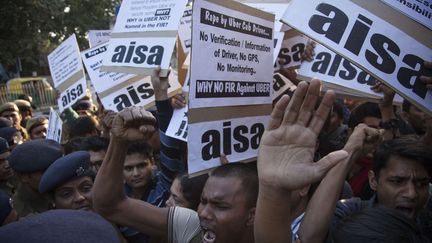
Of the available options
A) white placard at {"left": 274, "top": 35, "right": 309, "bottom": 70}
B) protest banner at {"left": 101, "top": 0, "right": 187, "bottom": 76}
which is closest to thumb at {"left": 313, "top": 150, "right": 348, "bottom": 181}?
protest banner at {"left": 101, "top": 0, "right": 187, "bottom": 76}

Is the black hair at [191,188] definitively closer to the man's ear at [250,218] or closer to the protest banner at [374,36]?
the man's ear at [250,218]

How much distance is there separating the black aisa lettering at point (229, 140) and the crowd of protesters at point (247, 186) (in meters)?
0.09

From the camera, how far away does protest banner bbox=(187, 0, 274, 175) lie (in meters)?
2.34

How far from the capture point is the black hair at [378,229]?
1.80 meters

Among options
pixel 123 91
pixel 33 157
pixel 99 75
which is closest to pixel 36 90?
pixel 99 75

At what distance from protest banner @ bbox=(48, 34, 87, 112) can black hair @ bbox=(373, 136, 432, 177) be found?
3860 millimetres

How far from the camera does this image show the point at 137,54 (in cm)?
338

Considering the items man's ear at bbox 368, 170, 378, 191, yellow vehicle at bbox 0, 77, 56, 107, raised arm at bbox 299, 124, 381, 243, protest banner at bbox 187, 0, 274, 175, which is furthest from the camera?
yellow vehicle at bbox 0, 77, 56, 107

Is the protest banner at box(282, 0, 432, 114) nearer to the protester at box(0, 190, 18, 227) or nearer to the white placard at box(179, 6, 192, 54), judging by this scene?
the white placard at box(179, 6, 192, 54)

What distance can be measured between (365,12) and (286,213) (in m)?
1.19

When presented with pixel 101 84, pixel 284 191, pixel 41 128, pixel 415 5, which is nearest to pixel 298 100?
pixel 284 191

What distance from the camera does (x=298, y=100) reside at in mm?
1749

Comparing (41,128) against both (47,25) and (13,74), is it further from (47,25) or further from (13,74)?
(13,74)

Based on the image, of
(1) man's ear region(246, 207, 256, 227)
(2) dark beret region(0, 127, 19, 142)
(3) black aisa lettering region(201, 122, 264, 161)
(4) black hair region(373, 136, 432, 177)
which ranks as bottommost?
(2) dark beret region(0, 127, 19, 142)
